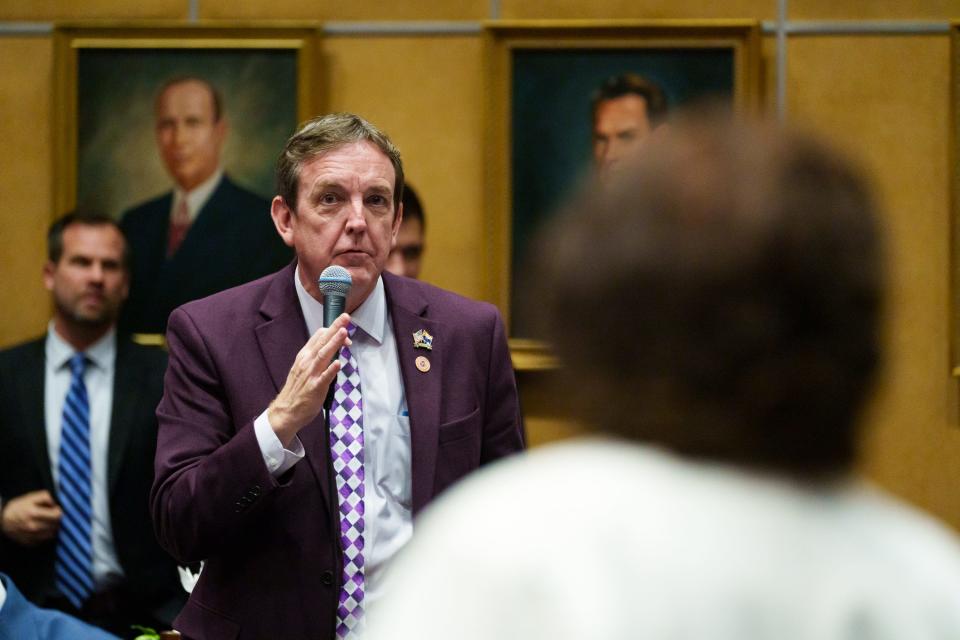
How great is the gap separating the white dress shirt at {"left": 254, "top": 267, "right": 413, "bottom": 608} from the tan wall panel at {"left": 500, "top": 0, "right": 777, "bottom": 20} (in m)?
2.60

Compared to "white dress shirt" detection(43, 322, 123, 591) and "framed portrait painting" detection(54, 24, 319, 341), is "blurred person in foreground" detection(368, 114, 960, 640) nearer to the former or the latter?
"white dress shirt" detection(43, 322, 123, 591)

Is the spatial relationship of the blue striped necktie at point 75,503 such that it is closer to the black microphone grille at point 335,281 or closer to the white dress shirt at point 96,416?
the white dress shirt at point 96,416

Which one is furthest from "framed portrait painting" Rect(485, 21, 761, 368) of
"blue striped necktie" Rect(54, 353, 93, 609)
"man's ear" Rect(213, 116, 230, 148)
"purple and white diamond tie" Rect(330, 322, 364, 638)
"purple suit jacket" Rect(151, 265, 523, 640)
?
"purple and white diamond tie" Rect(330, 322, 364, 638)

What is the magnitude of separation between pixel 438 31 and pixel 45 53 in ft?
5.42

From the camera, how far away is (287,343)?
2.80m

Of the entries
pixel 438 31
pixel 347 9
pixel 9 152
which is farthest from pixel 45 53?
pixel 438 31

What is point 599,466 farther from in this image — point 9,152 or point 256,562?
point 9,152

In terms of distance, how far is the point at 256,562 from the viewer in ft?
8.63

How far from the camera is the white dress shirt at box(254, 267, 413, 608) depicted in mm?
2602

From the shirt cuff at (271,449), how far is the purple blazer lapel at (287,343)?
0.32 ft

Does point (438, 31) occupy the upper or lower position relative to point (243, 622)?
upper

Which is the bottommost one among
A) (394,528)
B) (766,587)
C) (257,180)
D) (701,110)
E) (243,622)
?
(243,622)

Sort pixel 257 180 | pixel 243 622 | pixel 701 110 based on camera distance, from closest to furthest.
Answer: pixel 701 110 < pixel 243 622 < pixel 257 180

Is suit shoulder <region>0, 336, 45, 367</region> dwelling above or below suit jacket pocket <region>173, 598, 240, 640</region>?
above
